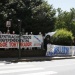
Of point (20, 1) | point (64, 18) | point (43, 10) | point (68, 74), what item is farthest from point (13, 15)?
point (64, 18)

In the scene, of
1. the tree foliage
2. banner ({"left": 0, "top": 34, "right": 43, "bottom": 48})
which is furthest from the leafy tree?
banner ({"left": 0, "top": 34, "right": 43, "bottom": 48})

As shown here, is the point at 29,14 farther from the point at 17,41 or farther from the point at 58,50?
the point at 58,50

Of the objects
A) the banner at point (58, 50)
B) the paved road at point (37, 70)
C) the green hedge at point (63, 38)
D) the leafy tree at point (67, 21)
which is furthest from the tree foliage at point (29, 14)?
the leafy tree at point (67, 21)

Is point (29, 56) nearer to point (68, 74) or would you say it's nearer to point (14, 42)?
point (14, 42)

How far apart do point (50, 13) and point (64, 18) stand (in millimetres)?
34136

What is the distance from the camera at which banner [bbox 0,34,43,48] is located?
2431 cm

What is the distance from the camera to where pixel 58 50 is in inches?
1054

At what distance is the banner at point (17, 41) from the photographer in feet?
79.8

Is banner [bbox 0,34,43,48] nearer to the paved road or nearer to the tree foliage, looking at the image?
the tree foliage

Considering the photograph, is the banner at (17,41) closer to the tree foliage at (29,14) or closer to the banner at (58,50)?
the banner at (58,50)

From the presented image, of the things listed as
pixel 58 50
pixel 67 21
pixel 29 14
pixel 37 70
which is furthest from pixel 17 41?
pixel 67 21

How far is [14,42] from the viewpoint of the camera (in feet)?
81.2

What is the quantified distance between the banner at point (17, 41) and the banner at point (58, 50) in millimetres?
1102

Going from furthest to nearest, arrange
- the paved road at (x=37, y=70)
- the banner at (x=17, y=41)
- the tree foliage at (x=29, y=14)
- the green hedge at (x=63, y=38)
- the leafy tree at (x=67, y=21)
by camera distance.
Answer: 1. the leafy tree at (x=67, y=21)
2. the green hedge at (x=63, y=38)
3. the tree foliage at (x=29, y=14)
4. the banner at (x=17, y=41)
5. the paved road at (x=37, y=70)
